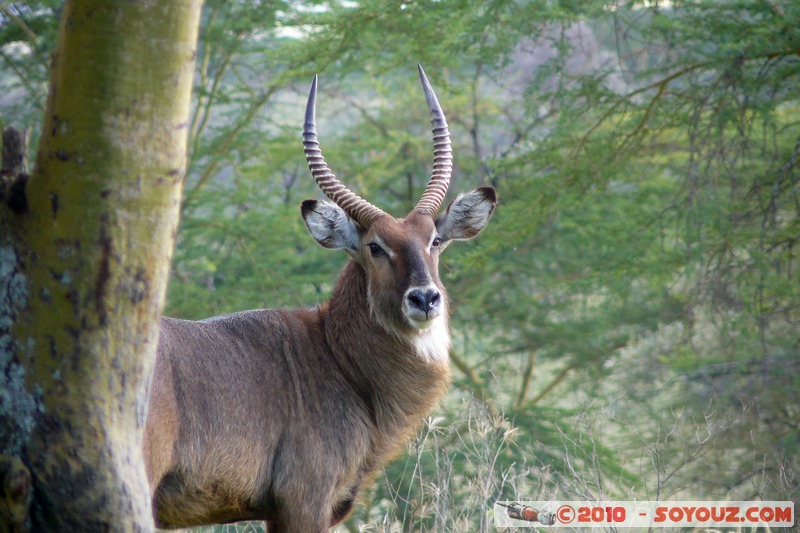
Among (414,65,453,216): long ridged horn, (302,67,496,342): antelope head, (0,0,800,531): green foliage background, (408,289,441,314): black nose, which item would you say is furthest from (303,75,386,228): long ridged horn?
(0,0,800,531): green foliage background

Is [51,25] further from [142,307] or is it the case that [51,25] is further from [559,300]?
[142,307]

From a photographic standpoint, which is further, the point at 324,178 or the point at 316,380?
the point at 324,178

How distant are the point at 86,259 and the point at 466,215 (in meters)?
3.38

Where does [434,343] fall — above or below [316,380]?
above

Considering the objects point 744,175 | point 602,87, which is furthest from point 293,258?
point 744,175

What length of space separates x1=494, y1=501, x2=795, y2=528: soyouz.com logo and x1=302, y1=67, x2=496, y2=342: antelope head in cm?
122

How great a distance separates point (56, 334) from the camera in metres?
3.38

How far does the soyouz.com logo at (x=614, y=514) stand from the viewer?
17.4 feet

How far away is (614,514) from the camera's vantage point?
564 cm

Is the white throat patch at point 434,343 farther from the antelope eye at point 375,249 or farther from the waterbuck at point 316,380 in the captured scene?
the antelope eye at point 375,249

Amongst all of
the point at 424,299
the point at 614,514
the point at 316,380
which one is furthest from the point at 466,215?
the point at 614,514

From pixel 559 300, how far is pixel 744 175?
4.30 meters

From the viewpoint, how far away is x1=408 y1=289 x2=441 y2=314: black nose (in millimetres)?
5242

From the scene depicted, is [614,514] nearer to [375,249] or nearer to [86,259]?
[375,249]
